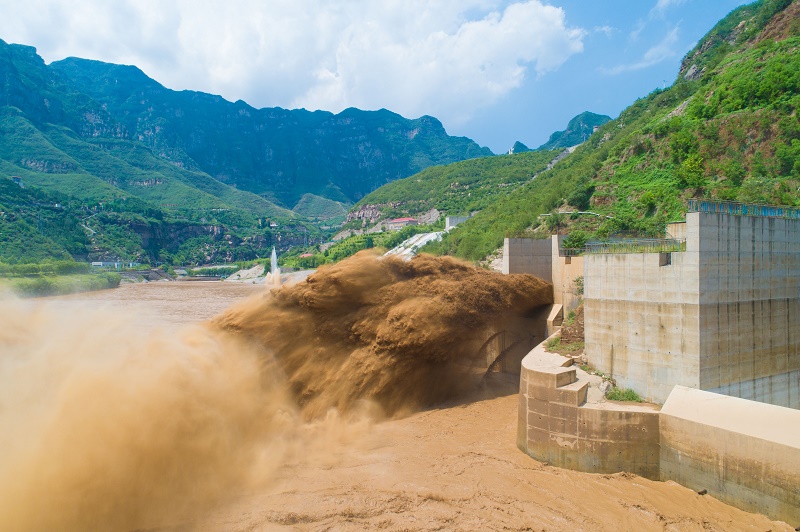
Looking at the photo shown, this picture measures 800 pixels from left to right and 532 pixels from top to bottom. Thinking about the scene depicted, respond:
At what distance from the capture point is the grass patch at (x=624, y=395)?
1453 cm

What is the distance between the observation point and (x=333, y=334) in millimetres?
17266

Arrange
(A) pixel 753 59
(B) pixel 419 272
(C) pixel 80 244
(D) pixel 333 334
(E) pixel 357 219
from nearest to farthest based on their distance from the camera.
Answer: (D) pixel 333 334 → (B) pixel 419 272 → (A) pixel 753 59 → (C) pixel 80 244 → (E) pixel 357 219

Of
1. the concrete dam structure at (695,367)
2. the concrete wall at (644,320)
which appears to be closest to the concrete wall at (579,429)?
the concrete dam structure at (695,367)

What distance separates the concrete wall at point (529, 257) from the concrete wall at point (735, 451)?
11.9 metres

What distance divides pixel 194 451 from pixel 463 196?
3605 inches

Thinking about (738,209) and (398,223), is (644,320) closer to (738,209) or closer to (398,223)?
(738,209)

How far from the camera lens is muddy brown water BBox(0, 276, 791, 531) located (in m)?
10.5

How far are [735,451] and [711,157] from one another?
3025 cm

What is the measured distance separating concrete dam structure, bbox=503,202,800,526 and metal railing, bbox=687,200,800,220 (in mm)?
60

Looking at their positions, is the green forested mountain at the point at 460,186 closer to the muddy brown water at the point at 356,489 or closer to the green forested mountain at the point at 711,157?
the green forested mountain at the point at 711,157

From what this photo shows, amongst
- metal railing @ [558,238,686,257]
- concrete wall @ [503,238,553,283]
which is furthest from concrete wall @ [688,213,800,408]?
concrete wall @ [503,238,553,283]

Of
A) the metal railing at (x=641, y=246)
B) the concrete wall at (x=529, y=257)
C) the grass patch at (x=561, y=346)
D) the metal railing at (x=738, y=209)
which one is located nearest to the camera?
the metal railing at (x=738, y=209)

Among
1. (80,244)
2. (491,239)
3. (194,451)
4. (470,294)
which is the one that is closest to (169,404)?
(194,451)

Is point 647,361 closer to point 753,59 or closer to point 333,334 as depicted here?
point 333,334
